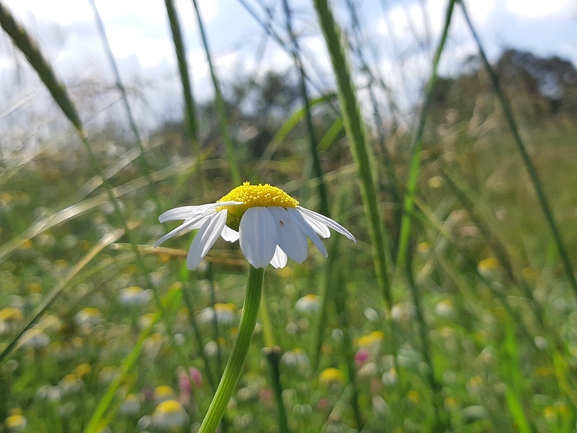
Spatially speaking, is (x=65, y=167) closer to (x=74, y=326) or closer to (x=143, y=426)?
(x=74, y=326)

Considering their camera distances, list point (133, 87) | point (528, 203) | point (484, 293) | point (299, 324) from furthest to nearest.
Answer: point (528, 203), point (484, 293), point (299, 324), point (133, 87)

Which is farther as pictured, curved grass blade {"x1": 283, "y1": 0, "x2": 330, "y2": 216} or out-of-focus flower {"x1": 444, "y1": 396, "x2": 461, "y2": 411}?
out-of-focus flower {"x1": 444, "y1": 396, "x2": 461, "y2": 411}

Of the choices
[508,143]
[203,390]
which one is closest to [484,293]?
[508,143]

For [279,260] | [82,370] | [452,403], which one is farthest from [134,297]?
[279,260]

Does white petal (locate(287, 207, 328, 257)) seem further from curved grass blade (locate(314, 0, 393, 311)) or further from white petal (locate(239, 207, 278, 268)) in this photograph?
curved grass blade (locate(314, 0, 393, 311))

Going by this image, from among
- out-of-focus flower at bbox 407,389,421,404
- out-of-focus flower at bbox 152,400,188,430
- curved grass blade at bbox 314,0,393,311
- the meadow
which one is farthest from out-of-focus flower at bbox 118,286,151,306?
curved grass blade at bbox 314,0,393,311

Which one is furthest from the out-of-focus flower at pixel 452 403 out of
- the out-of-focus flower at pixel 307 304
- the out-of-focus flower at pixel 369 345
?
the out-of-focus flower at pixel 307 304
